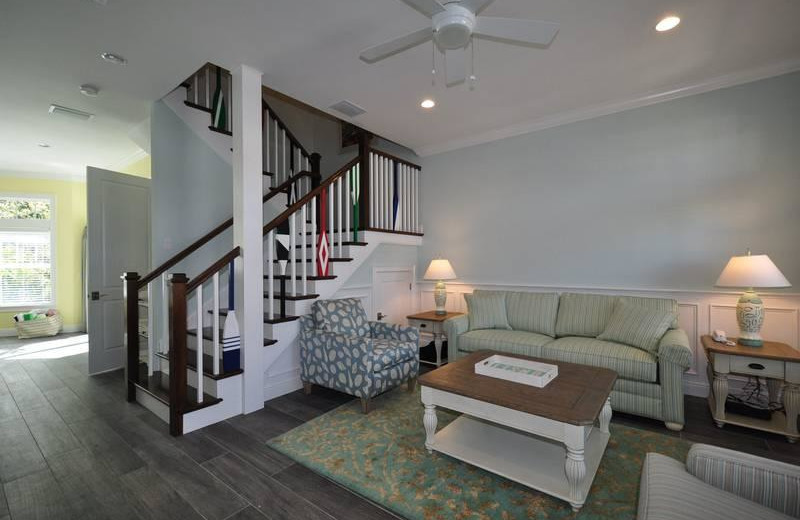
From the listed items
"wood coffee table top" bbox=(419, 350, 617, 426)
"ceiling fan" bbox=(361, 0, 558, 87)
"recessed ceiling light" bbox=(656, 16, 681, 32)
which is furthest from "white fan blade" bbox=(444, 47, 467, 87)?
"wood coffee table top" bbox=(419, 350, 617, 426)

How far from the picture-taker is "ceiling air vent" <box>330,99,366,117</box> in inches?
146

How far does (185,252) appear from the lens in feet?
12.2

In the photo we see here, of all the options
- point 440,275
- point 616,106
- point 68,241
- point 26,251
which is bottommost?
point 440,275

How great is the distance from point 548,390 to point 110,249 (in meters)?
5.04

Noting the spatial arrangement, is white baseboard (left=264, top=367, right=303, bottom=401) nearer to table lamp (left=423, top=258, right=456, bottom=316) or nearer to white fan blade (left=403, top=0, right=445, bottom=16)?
table lamp (left=423, top=258, right=456, bottom=316)

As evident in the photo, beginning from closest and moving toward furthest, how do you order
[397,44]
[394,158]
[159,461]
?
1. [397,44]
2. [159,461]
3. [394,158]

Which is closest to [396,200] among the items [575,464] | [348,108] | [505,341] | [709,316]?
[348,108]

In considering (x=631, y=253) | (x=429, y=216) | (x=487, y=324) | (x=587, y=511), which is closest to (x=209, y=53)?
(x=429, y=216)

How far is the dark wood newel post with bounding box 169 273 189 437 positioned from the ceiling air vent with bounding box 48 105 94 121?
112 inches

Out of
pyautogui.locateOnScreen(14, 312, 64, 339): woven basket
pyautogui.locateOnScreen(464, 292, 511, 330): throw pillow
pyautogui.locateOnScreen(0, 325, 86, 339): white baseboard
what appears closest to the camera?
pyautogui.locateOnScreen(464, 292, 511, 330): throw pillow

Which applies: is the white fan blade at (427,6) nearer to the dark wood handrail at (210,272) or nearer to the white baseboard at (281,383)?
the dark wood handrail at (210,272)

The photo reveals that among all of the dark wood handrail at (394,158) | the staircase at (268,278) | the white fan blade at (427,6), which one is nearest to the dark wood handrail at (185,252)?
the staircase at (268,278)

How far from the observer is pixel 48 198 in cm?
652

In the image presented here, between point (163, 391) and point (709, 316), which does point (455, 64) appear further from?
point (163, 391)
